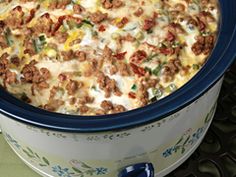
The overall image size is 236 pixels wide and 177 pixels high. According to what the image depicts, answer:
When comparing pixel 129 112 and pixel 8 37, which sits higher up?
pixel 8 37

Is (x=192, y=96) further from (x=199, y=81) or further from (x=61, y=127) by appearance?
(x=61, y=127)

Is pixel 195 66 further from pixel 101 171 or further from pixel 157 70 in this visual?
pixel 101 171

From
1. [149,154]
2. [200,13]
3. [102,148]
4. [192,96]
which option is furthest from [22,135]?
[200,13]

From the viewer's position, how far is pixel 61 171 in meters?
1.26

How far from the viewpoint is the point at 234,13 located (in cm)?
118

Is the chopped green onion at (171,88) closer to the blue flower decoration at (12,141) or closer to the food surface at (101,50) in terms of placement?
the food surface at (101,50)

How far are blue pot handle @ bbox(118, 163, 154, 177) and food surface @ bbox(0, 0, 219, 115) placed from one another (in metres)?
0.14

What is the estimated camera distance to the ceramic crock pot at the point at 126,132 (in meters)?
1.02

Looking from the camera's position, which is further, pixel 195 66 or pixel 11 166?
pixel 11 166

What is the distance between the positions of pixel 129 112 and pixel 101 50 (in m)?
0.27

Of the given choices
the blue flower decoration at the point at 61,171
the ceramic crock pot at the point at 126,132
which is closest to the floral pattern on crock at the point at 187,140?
the ceramic crock pot at the point at 126,132

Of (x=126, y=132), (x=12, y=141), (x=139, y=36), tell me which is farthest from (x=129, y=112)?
(x=12, y=141)

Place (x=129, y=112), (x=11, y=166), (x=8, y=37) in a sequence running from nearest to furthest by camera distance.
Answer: (x=129, y=112) < (x=8, y=37) < (x=11, y=166)

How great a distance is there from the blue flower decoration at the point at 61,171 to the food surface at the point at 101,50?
16 centimetres
